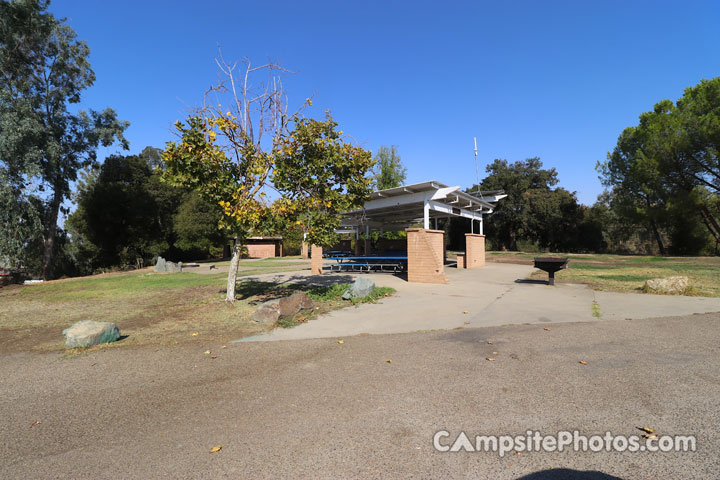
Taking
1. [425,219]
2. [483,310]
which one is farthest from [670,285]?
[425,219]

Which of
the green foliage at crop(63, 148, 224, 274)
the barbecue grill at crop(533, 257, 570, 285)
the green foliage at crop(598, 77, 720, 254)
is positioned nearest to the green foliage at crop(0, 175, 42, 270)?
the green foliage at crop(63, 148, 224, 274)

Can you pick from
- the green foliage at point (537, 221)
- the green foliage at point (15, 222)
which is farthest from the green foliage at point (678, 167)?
the green foliage at point (15, 222)

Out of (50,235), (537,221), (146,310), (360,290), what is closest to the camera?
(146,310)

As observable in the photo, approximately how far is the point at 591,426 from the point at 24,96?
2855cm

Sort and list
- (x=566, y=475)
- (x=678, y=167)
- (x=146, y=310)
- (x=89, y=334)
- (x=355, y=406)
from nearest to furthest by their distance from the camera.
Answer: (x=566, y=475)
(x=355, y=406)
(x=89, y=334)
(x=146, y=310)
(x=678, y=167)

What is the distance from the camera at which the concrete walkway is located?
614cm

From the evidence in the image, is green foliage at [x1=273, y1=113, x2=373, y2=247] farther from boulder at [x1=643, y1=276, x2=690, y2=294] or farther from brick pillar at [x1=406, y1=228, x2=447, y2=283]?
boulder at [x1=643, y1=276, x2=690, y2=294]

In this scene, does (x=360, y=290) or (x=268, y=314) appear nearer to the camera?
(x=268, y=314)

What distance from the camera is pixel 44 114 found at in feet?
65.5

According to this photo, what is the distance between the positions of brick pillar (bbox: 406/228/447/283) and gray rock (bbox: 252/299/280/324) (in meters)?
6.62

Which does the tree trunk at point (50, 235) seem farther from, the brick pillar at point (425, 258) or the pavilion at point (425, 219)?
the brick pillar at point (425, 258)

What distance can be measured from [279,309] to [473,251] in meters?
13.9

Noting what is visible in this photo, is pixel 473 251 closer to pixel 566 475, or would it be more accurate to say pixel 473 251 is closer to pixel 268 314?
pixel 268 314

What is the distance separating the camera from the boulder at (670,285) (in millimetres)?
8803
